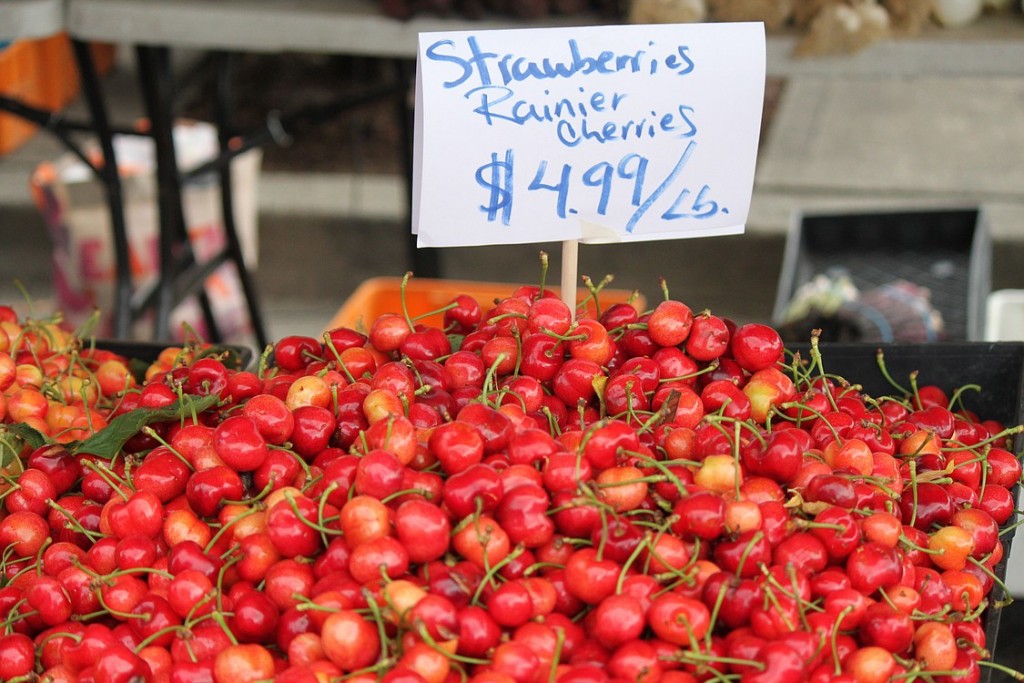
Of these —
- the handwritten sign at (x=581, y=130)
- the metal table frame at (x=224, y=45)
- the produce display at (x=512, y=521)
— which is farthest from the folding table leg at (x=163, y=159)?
the handwritten sign at (x=581, y=130)

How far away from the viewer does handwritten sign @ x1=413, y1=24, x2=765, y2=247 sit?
1.35 metres

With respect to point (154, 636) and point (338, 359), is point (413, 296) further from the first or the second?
point (154, 636)

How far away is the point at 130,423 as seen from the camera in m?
1.31

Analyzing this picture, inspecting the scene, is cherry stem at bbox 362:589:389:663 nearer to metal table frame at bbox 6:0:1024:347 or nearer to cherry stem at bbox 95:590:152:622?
cherry stem at bbox 95:590:152:622

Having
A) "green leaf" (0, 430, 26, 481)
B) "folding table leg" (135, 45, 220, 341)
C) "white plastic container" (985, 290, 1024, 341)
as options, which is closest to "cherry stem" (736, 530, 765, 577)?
"green leaf" (0, 430, 26, 481)

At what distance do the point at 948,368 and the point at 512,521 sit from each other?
866mm

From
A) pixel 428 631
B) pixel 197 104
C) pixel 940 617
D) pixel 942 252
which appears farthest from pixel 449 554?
pixel 197 104

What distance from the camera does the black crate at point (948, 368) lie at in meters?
1.61

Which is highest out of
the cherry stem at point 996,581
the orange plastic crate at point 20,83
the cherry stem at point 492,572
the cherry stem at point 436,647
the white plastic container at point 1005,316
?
the orange plastic crate at point 20,83

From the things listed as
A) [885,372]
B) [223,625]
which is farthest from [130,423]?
[885,372]

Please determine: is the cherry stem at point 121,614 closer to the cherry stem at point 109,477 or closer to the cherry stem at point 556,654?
the cherry stem at point 109,477

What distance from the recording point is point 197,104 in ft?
17.4

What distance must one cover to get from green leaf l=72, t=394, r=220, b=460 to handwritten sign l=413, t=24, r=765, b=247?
1.17 ft

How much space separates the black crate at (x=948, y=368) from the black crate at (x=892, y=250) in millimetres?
1283
